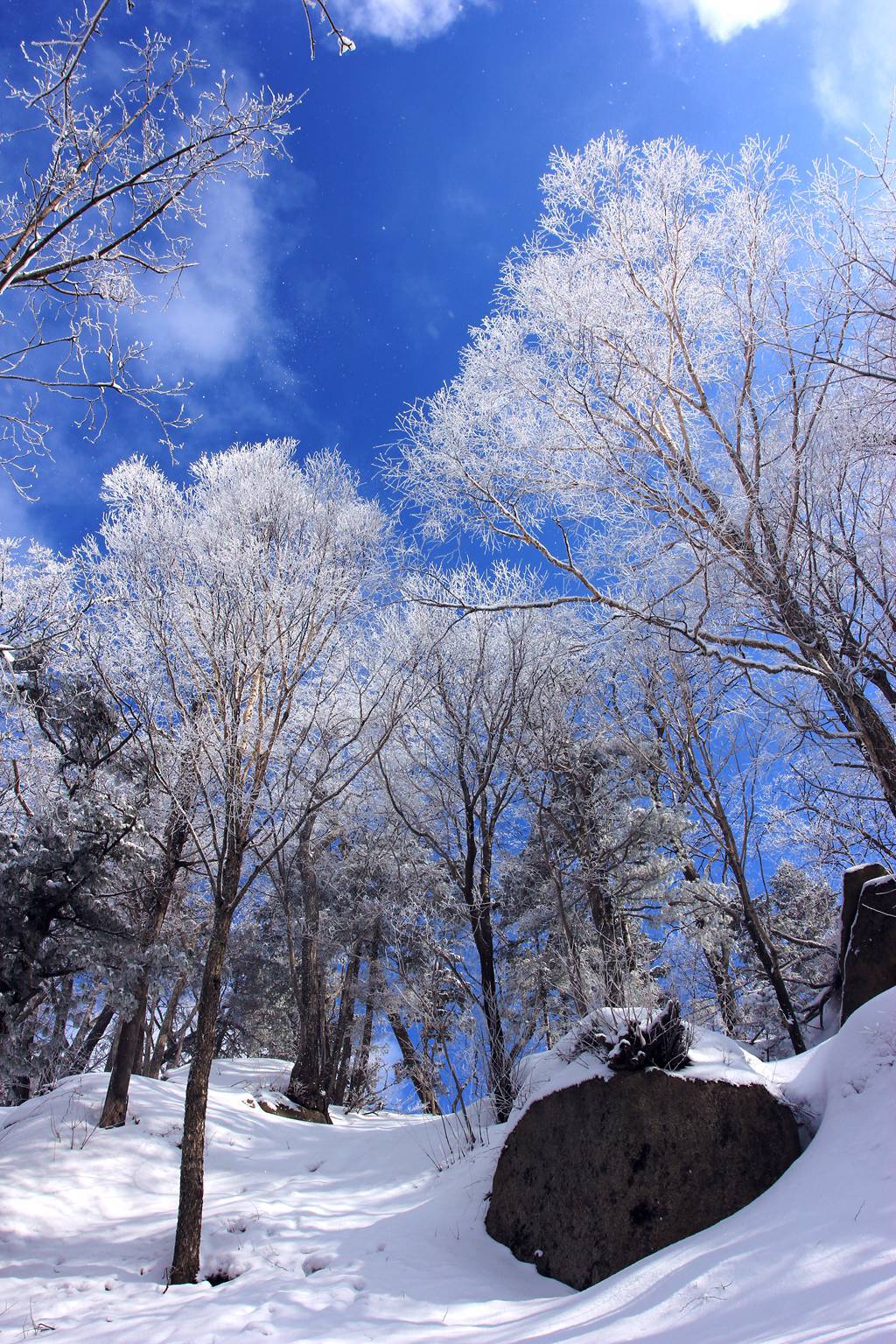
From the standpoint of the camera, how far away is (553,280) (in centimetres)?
681

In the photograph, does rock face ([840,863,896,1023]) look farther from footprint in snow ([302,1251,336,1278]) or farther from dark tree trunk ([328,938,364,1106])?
dark tree trunk ([328,938,364,1106])

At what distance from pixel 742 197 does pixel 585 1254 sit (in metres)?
8.84

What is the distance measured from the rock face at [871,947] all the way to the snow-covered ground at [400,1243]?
4.69ft

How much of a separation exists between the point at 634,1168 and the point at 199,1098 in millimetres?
3448

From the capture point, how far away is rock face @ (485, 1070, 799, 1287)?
4512mm

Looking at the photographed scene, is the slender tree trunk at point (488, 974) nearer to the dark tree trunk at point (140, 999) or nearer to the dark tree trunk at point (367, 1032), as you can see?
the dark tree trunk at point (140, 999)

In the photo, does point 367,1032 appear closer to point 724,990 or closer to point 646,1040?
point 724,990

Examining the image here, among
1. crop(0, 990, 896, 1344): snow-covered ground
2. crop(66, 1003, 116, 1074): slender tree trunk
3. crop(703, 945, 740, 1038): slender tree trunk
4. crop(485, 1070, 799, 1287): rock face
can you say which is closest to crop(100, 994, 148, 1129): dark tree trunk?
crop(0, 990, 896, 1344): snow-covered ground

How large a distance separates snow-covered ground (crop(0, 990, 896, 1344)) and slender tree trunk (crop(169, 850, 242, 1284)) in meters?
0.28

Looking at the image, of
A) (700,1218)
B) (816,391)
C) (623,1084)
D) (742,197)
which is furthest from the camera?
(742,197)

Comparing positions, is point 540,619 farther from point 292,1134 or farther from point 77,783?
point 292,1134

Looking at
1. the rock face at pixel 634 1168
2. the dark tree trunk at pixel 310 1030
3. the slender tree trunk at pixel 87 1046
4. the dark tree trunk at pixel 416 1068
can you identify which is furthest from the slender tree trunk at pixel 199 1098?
the slender tree trunk at pixel 87 1046

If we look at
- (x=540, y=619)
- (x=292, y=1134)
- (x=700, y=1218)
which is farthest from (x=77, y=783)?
(x=700, y=1218)

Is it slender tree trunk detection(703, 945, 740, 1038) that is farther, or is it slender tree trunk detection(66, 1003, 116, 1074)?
slender tree trunk detection(66, 1003, 116, 1074)
